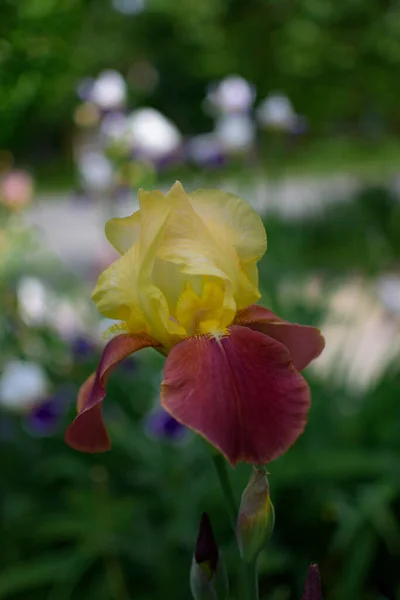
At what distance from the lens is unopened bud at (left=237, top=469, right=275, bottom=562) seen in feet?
2.29

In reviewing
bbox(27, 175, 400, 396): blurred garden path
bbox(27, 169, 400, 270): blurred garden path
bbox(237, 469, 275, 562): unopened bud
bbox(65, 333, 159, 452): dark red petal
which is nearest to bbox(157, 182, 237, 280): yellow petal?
bbox(65, 333, 159, 452): dark red petal

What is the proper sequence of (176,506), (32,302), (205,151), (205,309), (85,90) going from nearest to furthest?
(205,309) < (176,506) < (32,302) < (85,90) < (205,151)

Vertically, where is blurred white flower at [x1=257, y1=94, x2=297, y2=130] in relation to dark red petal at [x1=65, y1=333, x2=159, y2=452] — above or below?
above

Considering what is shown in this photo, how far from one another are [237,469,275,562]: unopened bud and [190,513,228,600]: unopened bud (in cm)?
5

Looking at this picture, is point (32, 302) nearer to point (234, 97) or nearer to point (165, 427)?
point (165, 427)

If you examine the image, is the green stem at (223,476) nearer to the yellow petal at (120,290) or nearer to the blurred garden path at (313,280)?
the yellow petal at (120,290)

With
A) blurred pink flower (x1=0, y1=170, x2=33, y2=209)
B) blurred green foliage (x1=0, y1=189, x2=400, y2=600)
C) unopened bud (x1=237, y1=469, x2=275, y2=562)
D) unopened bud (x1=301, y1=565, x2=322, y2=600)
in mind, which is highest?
unopened bud (x1=237, y1=469, x2=275, y2=562)

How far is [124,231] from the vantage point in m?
0.79

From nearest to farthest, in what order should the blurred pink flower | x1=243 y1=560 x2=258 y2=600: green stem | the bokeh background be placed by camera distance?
x1=243 y1=560 x2=258 y2=600: green stem < the bokeh background < the blurred pink flower

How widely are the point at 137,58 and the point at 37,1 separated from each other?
54.1 ft

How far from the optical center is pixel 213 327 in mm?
726

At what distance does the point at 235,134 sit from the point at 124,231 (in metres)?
2.42

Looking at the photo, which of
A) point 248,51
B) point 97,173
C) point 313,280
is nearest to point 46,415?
point 97,173

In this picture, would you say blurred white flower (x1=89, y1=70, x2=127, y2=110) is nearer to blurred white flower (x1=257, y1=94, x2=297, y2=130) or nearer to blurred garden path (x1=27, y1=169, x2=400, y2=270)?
blurred white flower (x1=257, y1=94, x2=297, y2=130)
